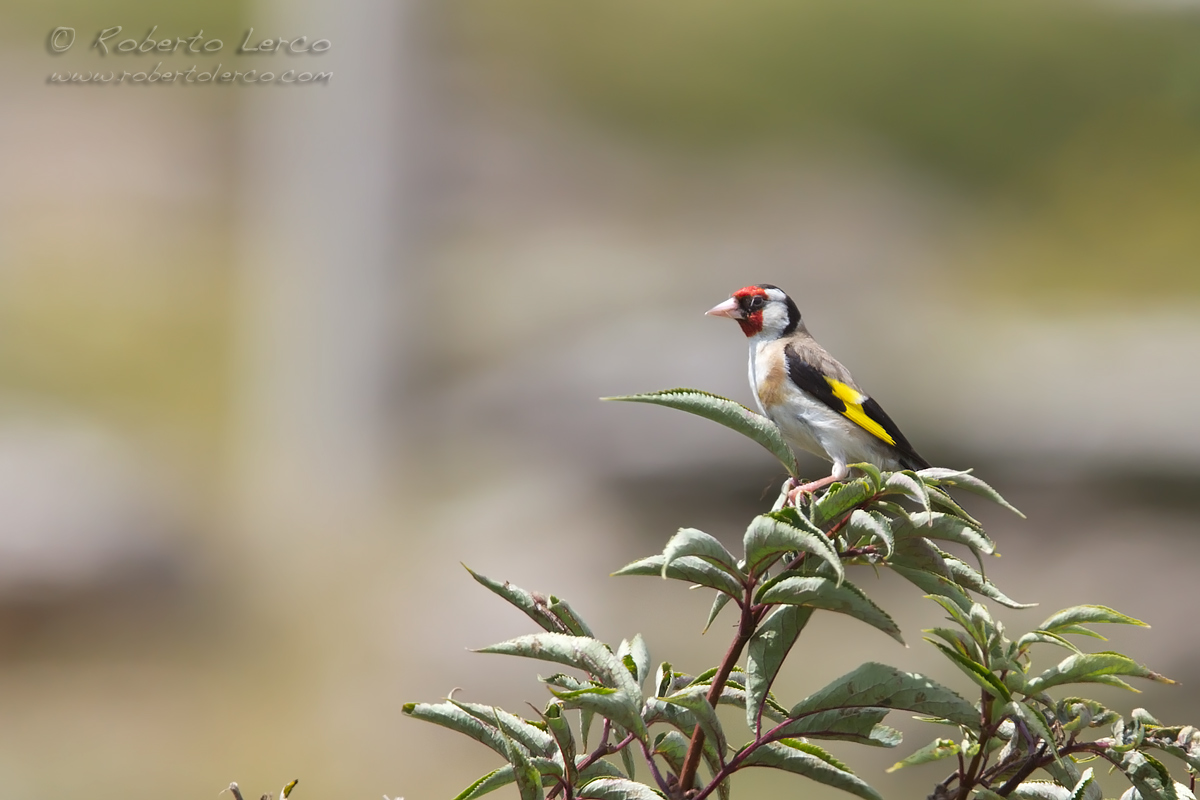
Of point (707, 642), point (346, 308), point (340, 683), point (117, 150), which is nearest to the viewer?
point (707, 642)

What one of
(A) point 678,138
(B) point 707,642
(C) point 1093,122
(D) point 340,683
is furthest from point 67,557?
(C) point 1093,122

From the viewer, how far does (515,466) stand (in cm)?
1184

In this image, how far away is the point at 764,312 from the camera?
4.10m

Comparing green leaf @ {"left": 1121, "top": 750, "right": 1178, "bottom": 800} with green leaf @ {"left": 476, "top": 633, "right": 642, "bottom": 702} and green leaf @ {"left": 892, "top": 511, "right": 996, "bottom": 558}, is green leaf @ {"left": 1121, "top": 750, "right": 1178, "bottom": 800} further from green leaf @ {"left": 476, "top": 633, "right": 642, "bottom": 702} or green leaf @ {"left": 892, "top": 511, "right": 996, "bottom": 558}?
green leaf @ {"left": 476, "top": 633, "right": 642, "bottom": 702}

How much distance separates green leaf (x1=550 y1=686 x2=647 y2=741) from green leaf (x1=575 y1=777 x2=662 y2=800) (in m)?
0.07

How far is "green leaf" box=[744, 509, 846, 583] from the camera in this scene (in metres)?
1.52

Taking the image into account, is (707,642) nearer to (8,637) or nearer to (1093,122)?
(8,637)

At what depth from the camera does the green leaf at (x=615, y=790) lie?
1558mm

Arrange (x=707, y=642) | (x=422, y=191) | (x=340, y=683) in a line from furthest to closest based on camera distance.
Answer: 1. (x=422, y=191)
2. (x=340, y=683)
3. (x=707, y=642)

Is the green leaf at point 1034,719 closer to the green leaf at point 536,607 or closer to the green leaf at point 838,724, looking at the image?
the green leaf at point 838,724

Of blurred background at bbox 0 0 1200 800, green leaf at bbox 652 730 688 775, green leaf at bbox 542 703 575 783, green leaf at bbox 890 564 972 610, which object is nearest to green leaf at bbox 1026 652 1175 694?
green leaf at bbox 890 564 972 610

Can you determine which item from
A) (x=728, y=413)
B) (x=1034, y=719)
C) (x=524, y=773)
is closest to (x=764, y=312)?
(x=728, y=413)

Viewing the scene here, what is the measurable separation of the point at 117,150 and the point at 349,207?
31.6ft

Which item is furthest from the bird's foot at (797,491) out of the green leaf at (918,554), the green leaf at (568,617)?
the green leaf at (568,617)
